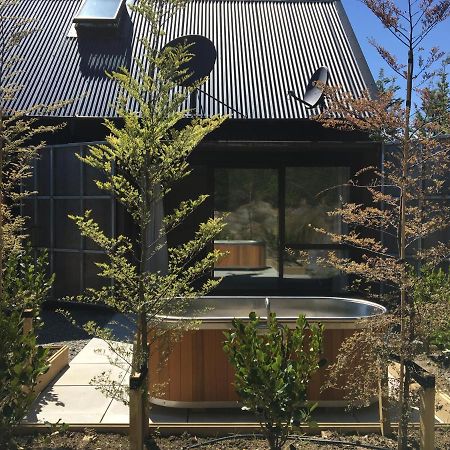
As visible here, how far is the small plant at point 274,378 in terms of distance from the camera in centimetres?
358

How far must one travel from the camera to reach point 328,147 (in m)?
10.2

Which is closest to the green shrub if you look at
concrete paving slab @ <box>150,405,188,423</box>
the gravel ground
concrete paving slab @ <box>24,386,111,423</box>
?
concrete paving slab @ <box>24,386,111,423</box>

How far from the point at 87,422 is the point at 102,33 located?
1056 cm

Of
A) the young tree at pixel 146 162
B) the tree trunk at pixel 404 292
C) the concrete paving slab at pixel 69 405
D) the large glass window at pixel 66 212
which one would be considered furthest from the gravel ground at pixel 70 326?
the tree trunk at pixel 404 292

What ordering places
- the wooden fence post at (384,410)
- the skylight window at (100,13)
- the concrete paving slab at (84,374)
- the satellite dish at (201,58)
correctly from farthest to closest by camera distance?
1. the skylight window at (100,13)
2. the satellite dish at (201,58)
3. the concrete paving slab at (84,374)
4. the wooden fence post at (384,410)

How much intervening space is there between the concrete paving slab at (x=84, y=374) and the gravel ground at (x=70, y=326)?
17.6 inches

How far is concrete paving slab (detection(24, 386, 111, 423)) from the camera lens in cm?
490

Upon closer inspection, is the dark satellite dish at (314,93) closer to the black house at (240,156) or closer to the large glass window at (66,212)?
the black house at (240,156)

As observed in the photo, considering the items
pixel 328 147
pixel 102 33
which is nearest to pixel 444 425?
pixel 328 147

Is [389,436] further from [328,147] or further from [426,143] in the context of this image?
[328,147]

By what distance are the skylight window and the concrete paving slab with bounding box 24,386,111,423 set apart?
975cm

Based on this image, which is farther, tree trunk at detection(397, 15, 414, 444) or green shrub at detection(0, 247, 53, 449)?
tree trunk at detection(397, 15, 414, 444)

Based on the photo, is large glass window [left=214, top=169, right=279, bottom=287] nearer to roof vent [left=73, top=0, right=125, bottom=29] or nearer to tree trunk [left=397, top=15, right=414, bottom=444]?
roof vent [left=73, top=0, right=125, bottom=29]

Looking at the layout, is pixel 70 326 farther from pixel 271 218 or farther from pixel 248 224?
pixel 271 218
